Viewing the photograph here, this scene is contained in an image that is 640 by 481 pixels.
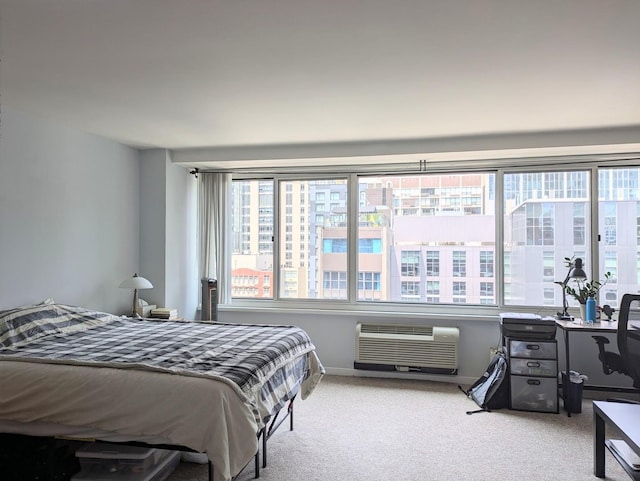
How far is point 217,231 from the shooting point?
17.2 feet

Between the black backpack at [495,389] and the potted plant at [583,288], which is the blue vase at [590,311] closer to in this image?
the potted plant at [583,288]

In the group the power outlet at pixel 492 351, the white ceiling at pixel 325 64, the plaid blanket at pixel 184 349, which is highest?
the white ceiling at pixel 325 64

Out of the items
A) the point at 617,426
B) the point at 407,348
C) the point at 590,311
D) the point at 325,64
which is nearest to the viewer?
the point at 617,426

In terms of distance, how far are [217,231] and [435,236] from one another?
8.44 feet

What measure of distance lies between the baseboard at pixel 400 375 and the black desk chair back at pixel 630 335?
63.0 inches

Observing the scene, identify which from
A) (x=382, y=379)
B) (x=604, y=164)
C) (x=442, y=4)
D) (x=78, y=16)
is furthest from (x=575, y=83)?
(x=382, y=379)

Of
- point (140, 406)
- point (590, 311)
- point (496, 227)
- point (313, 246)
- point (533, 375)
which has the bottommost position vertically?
point (533, 375)

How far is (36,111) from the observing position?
3.41 meters

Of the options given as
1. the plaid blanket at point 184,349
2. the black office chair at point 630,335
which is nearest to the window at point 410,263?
the plaid blanket at point 184,349

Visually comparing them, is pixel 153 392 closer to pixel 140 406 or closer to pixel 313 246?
pixel 140 406

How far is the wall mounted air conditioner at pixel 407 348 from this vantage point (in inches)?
176

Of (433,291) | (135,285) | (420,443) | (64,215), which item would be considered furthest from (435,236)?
(64,215)

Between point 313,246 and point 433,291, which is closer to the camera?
point 433,291

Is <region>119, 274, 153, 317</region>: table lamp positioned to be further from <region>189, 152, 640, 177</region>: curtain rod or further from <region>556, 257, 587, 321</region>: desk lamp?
<region>556, 257, 587, 321</region>: desk lamp
